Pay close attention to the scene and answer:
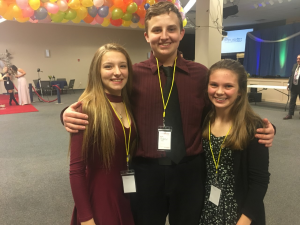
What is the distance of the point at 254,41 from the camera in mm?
10891

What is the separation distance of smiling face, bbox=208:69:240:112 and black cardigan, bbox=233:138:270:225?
24 cm

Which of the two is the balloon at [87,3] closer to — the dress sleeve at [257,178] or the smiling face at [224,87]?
the smiling face at [224,87]

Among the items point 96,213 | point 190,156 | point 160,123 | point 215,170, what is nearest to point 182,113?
point 160,123

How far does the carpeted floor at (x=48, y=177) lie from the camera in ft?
7.75

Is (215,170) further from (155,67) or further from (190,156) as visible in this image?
(155,67)

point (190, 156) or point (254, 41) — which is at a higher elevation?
point (254, 41)

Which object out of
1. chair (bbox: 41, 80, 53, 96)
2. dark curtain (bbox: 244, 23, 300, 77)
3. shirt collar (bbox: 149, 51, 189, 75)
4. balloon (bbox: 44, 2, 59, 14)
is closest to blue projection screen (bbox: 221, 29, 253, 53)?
dark curtain (bbox: 244, 23, 300, 77)

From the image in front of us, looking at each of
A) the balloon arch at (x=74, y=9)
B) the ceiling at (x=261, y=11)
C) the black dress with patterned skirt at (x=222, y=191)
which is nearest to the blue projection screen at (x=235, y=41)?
the ceiling at (x=261, y=11)

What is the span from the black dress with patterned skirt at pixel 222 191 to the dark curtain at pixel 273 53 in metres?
9.66

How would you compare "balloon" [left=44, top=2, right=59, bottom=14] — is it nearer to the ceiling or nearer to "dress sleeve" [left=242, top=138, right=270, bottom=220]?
"dress sleeve" [left=242, top=138, right=270, bottom=220]

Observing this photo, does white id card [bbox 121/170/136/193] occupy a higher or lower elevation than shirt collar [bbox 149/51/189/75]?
lower

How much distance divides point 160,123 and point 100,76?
414mm

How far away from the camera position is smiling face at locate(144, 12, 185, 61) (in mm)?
1258

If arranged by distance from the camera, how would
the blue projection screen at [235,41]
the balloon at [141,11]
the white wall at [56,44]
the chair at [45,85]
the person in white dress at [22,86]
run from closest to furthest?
the balloon at [141,11], the person in white dress at [22,86], the chair at [45,85], the white wall at [56,44], the blue projection screen at [235,41]
